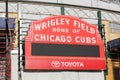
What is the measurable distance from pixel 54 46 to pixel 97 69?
9.48 feet

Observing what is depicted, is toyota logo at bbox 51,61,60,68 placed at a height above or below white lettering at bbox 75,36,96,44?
below

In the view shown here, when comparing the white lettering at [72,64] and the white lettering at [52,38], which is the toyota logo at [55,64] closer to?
the white lettering at [72,64]

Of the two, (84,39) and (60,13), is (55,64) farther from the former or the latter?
(60,13)

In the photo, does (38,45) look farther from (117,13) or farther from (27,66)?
(117,13)

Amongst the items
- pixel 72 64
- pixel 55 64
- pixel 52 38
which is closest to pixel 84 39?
pixel 72 64

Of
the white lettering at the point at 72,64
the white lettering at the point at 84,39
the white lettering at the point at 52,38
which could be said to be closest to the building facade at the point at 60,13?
the white lettering at the point at 72,64

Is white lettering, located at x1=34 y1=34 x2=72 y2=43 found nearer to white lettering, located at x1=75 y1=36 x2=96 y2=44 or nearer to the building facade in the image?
white lettering, located at x1=75 y1=36 x2=96 y2=44

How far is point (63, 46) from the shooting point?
62.9 feet

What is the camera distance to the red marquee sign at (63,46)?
18.5 meters

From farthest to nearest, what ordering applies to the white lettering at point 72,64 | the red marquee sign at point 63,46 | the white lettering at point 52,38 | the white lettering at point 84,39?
1. the white lettering at point 84,39
2. the white lettering at point 72,64
3. the white lettering at point 52,38
4. the red marquee sign at point 63,46

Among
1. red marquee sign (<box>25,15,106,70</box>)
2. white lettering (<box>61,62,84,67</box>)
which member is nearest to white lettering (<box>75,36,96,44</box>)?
red marquee sign (<box>25,15,106,70</box>)

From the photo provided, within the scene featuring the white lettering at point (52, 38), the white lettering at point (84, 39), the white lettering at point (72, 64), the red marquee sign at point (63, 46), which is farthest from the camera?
the white lettering at point (84, 39)

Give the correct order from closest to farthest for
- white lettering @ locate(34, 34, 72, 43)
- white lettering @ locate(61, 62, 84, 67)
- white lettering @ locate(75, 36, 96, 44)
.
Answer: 1. white lettering @ locate(34, 34, 72, 43)
2. white lettering @ locate(61, 62, 84, 67)
3. white lettering @ locate(75, 36, 96, 44)

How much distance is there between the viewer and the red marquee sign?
727 inches
